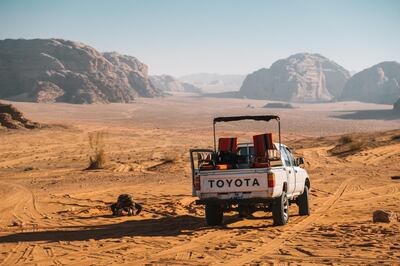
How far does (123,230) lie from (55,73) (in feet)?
372

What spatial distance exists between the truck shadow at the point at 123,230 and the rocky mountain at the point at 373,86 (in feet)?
554

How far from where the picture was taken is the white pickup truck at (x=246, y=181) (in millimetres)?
10672

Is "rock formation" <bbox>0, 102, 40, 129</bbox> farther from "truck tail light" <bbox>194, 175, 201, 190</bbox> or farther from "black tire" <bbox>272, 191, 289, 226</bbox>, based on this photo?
"black tire" <bbox>272, 191, 289, 226</bbox>

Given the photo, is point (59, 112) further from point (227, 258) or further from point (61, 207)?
point (227, 258)

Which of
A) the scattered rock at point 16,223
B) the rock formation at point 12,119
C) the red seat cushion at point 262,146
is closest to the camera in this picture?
the red seat cushion at point 262,146

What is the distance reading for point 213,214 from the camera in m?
11.5

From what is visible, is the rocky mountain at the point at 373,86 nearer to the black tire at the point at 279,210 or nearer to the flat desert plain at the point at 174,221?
the flat desert plain at the point at 174,221

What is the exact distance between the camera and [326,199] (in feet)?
51.6

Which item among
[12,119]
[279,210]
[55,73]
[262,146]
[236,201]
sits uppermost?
[55,73]

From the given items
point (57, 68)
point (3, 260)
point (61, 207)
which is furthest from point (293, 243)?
point (57, 68)

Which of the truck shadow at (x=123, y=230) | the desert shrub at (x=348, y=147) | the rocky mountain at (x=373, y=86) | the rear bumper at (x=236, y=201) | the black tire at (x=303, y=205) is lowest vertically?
the desert shrub at (x=348, y=147)

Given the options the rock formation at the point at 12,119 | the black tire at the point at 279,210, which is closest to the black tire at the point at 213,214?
the black tire at the point at 279,210

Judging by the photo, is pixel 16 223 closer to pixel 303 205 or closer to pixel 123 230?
pixel 123 230

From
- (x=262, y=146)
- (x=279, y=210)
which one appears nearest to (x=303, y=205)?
(x=279, y=210)
